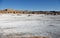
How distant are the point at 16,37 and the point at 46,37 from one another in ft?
4.75

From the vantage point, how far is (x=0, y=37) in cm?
673

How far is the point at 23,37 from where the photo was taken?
6.86 metres

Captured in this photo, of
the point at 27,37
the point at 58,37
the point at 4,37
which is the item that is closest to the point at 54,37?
the point at 58,37

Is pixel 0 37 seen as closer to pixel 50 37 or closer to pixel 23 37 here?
pixel 23 37

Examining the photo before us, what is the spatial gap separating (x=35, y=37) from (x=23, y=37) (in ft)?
1.96

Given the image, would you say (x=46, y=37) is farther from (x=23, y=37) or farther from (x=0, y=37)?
(x=0, y=37)

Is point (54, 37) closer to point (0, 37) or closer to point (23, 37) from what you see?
point (23, 37)

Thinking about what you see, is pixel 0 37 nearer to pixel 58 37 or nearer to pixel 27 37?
pixel 27 37

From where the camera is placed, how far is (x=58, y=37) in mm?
6855

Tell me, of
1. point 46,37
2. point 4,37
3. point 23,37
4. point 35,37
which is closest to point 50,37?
point 46,37

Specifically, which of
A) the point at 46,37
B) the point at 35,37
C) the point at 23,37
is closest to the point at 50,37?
the point at 46,37

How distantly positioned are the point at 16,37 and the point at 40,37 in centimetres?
117

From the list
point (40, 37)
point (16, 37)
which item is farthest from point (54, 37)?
point (16, 37)

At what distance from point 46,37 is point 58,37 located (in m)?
0.57
